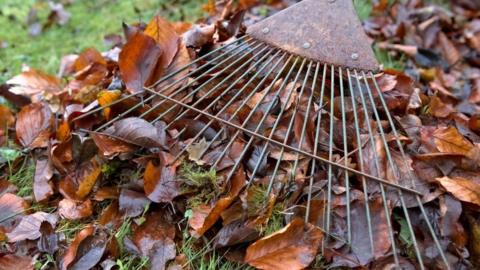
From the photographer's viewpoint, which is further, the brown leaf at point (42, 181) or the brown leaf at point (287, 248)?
the brown leaf at point (42, 181)

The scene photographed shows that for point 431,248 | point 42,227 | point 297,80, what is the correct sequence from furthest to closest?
1. point 297,80
2. point 42,227
3. point 431,248

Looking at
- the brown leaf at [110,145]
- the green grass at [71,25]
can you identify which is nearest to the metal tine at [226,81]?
the brown leaf at [110,145]

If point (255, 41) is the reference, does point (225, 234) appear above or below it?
below

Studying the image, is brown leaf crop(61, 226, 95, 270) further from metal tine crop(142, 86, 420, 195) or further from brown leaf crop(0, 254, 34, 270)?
metal tine crop(142, 86, 420, 195)

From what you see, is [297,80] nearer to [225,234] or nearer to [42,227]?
[225,234]

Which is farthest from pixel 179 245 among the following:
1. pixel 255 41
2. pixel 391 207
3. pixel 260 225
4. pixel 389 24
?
pixel 389 24

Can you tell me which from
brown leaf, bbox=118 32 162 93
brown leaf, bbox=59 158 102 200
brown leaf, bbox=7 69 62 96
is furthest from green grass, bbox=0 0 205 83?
brown leaf, bbox=59 158 102 200

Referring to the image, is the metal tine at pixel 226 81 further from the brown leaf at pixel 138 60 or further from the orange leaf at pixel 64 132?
the orange leaf at pixel 64 132
